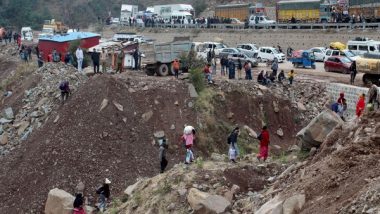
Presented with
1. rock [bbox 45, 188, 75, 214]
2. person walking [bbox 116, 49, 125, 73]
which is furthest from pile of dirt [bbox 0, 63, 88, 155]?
rock [bbox 45, 188, 75, 214]

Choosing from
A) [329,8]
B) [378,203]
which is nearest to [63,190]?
[378,203]

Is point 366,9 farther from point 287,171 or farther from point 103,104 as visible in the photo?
point 287,171

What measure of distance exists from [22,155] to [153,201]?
955 cm

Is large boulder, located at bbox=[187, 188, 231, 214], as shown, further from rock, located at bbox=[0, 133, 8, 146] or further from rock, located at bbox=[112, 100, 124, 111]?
rock, located at bbox=[0, 133, 8, 146]

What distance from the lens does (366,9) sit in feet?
164

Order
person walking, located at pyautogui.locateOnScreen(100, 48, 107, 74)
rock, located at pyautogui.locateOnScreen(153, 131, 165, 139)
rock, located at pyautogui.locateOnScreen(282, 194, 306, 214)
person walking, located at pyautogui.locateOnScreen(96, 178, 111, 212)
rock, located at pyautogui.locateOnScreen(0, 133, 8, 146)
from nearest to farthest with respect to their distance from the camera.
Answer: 1. rock, located at pyautogui.locateOnScreen(282, 194, 306, 214)
2. person walking, located at pyautogui.locateOnScreen(96, 178, 111, 212)
3. rock, located at pyautogui.locateOnScreen(153, 131, 165, 139)
4. rock, located at pyautogui.locateOnScreen(0, 133, 8, 146)
5. person walking, located at pyautogui.locateOnScreen(100, 48, 107, 74)

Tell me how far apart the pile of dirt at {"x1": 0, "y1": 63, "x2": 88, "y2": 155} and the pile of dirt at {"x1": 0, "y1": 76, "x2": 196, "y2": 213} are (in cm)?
146

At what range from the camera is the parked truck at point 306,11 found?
52.0m

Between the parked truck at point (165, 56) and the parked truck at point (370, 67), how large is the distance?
8399mm

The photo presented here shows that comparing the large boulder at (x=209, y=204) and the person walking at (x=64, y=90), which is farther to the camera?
→ the person walking at (x=64, y=90)

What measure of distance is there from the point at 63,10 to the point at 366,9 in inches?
2576

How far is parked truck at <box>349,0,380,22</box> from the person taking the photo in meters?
48.2

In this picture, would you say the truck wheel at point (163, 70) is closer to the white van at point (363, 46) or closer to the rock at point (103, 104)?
the rock at point (103, 104)

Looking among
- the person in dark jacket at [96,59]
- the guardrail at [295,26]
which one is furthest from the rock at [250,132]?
the guardrail at [295,26]
